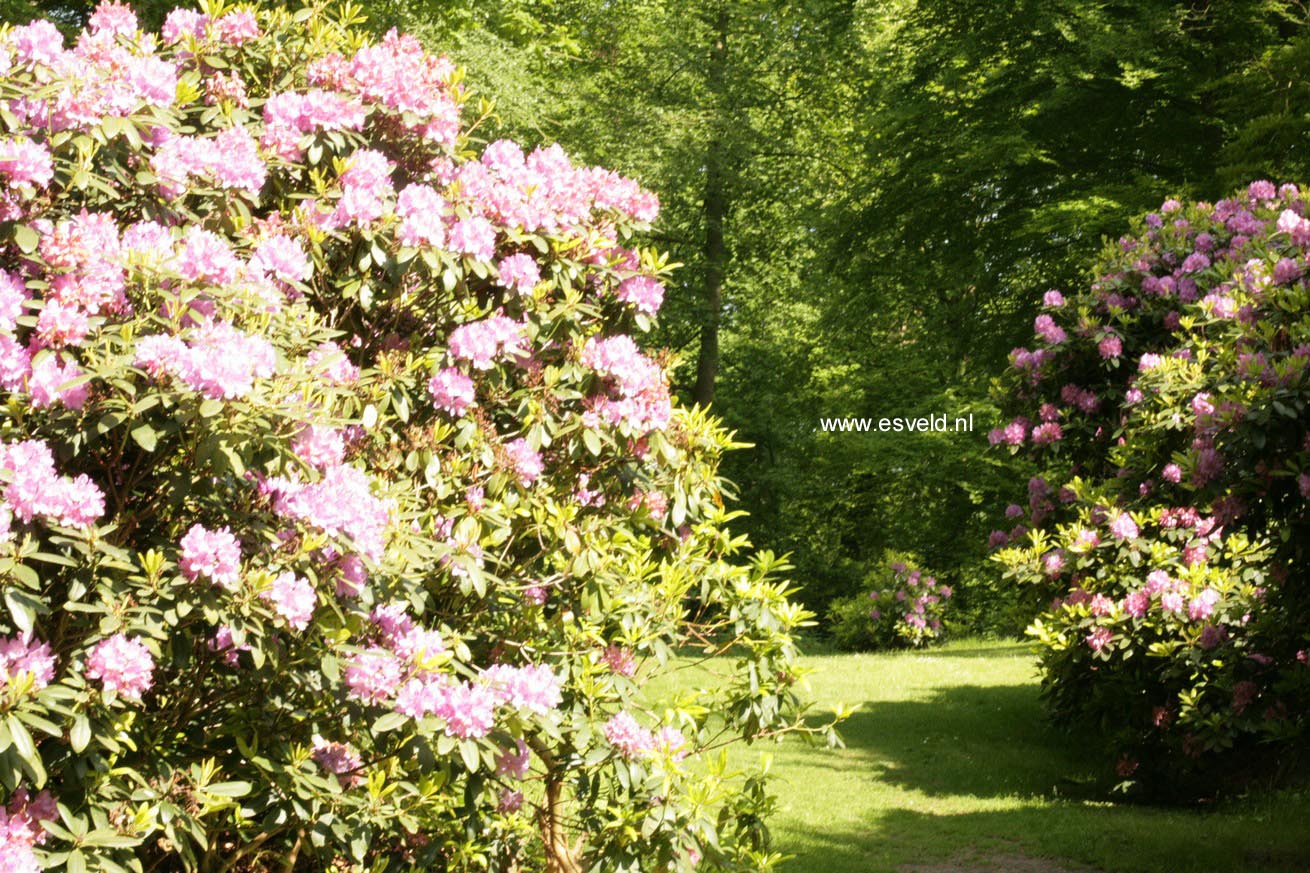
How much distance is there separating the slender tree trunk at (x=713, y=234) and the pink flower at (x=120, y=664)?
19173 millimetres

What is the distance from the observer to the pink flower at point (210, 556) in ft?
9.47

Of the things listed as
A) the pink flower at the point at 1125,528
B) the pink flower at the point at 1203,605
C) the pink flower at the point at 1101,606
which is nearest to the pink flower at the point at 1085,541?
the pink flower at the point at 1125,528

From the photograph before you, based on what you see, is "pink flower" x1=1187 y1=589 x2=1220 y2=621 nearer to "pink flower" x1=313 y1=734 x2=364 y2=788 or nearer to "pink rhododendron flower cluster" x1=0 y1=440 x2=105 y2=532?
"pink flower" x1=313 y1=734 x2=364 y2=788

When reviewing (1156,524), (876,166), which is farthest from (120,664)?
(876,166)

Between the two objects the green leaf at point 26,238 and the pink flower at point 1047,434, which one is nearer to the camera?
the green leaf at point 26,238

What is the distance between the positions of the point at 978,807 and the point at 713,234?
50.3 ft

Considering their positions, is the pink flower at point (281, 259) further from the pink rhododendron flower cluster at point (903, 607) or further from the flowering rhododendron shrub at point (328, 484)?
the pink rhododendron flower cluster at point (903, 607)

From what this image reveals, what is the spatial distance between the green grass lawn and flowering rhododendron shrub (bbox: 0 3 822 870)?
1.11 meters

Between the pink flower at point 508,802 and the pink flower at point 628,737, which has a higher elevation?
the pink flower at point 628,737

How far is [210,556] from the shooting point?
2895 millimetres

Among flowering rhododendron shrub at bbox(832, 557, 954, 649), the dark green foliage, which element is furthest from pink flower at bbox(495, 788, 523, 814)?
flowering rhododendron shrub at bbox(832, 557, 954, 649)

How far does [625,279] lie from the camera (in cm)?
441

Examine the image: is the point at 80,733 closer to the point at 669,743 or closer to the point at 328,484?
the point at 328,484

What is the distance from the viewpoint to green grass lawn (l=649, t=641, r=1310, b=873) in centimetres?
710
